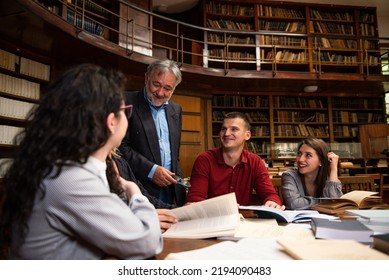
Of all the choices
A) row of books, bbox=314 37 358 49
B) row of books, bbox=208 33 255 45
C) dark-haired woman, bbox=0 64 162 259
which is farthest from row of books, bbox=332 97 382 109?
dark-haired woman, bbox=0 64 162 259

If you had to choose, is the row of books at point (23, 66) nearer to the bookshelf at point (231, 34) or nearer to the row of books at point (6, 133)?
the row of books at point (6, 133)

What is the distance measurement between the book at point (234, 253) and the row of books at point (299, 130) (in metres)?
5.73

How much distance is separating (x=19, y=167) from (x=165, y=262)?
0.33 metres

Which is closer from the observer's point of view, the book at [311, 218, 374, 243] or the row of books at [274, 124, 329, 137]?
the book at [311, 218, 374, 243]

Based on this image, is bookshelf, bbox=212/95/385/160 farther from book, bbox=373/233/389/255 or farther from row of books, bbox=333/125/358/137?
book, bbox=373/233/389/255

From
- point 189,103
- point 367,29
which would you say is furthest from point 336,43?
point 189,103

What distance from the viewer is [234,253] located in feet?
2.07

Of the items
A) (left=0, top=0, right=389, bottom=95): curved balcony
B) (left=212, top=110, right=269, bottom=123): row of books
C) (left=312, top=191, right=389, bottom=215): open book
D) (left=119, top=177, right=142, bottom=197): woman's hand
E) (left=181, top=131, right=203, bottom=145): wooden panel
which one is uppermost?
(left=0, top=0, right=389, bottom=95): curved balcony

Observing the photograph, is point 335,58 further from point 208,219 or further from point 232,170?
point 208,219

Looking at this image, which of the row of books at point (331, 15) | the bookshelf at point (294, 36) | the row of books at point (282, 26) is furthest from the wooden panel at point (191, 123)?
the row of books at point (331, 15)

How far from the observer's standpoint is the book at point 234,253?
612mm

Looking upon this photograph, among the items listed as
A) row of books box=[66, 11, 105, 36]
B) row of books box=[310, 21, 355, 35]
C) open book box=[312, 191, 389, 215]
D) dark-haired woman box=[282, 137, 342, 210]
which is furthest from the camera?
row of books box=[310, 21, 355, 35]

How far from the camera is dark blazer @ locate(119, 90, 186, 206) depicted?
5.11 feet

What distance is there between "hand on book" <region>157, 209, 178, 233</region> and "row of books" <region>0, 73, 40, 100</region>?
3028 millimetres
